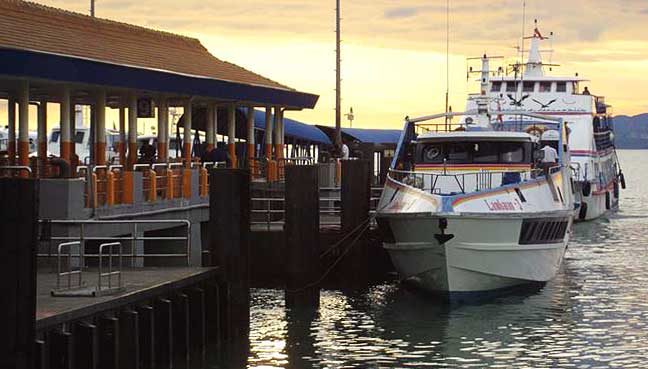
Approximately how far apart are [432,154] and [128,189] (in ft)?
30.4

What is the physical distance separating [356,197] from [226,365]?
1250cm

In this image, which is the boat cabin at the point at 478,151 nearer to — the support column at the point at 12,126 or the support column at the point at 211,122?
the support column at the point at 211,122

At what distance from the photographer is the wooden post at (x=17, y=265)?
16750 mm

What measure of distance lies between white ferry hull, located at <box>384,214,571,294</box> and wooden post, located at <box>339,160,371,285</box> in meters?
2.14

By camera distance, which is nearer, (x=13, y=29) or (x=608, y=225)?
(x=13, y=29)

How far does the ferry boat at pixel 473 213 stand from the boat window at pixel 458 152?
3 cm

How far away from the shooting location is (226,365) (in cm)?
2467

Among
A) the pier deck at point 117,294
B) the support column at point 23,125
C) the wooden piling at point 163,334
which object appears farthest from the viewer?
the support column at point 23,125

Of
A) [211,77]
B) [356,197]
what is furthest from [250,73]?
[356,197]

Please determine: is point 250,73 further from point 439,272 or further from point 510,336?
point 510,336

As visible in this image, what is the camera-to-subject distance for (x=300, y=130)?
6506 cm

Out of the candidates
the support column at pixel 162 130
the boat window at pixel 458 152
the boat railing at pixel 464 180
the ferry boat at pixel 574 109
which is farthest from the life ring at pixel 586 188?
the boat railing at pixel 464 180

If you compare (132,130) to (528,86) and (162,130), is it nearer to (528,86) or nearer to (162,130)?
(162,130)

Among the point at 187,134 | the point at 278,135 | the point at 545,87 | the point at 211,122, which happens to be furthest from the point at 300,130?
the point at 187,134
